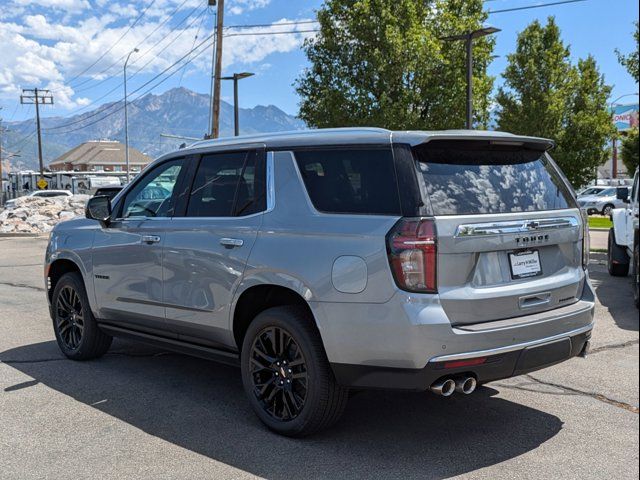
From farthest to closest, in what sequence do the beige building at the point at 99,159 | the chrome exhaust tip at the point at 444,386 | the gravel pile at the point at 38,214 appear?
the beige building at the point at 99,159, the gravel pile at the point at 38,214, the chrome exhaust tip at the point at 444,386

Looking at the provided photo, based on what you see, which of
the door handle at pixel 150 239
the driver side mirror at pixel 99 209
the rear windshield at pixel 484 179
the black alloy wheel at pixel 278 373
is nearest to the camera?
the rear windshield at pixel 484 179

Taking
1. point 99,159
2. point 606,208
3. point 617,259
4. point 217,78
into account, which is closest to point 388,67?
point 217,78

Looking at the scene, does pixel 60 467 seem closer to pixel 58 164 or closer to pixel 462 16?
pixel 462 16

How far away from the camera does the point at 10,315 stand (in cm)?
914

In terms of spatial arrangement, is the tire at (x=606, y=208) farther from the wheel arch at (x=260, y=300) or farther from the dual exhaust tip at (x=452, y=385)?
the dual exhaust tip at (x=452, y=385)

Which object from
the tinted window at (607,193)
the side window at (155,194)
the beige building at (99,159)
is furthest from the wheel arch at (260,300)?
the beige building at (99,159)

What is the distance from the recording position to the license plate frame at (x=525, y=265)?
13.6ft

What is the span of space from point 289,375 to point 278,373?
0.31 ft

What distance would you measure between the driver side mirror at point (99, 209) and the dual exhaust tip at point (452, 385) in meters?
3.44

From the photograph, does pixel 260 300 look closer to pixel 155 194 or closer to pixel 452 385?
pixel 452 385

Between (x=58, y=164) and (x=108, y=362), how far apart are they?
134 meters

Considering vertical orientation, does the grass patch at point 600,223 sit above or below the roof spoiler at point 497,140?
below

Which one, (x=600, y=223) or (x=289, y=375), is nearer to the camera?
Answer: (x=289, y=375)

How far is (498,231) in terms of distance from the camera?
404 centimetres
